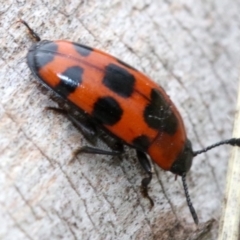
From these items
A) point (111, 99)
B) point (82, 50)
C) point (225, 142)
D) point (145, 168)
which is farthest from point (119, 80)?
point (225, 142)

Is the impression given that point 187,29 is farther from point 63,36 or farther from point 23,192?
point 23,192

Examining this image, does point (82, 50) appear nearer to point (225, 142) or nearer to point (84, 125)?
point (84, 125)

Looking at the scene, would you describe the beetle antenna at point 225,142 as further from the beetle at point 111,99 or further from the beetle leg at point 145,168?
the beetle leg at point 145,168

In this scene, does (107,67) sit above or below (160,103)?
above

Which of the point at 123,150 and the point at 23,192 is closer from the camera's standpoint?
the point at 23,192

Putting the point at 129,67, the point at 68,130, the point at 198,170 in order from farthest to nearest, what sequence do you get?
the point at 198,170 < the point at 129,67 < the point at 68,130

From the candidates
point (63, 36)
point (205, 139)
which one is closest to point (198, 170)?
point (205, 139)
